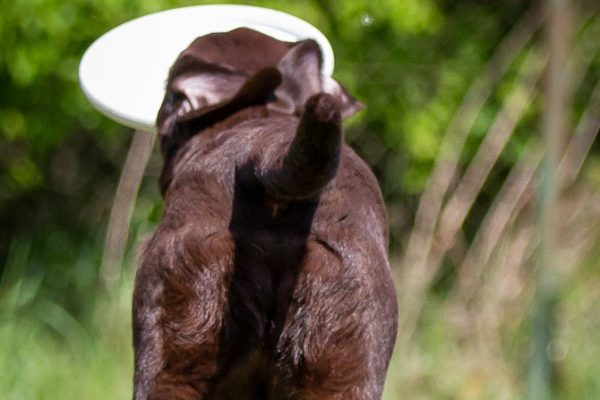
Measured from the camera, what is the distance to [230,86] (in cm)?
449

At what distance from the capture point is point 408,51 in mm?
8422

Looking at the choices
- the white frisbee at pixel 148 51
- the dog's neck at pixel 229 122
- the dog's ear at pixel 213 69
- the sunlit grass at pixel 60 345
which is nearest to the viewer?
the dog's neck at pixel 229 122

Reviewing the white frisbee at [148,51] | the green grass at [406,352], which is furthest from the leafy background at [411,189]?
the white frisbee at [148,51]

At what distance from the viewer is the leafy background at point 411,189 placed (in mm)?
7172

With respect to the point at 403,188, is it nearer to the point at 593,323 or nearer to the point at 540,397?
the point at 593,323

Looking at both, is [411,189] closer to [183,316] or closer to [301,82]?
[301,82]

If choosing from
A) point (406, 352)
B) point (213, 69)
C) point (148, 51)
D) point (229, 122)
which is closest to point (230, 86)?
point (213, 69)

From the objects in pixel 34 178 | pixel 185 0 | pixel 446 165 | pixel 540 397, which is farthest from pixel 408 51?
pixel 540 397

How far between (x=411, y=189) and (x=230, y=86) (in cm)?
415

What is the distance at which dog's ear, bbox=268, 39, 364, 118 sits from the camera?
4.41 meters

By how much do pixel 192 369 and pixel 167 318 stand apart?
15 centimetres

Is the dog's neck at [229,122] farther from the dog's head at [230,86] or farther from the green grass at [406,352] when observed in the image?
the green grass at [406,352]

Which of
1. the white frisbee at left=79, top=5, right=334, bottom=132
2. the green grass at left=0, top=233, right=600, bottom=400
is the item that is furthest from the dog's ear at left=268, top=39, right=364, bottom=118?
the green grass at left=0, top=233, right=600, bottom=400

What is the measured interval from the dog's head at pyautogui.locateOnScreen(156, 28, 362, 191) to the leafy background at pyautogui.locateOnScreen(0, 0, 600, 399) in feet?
8.05
